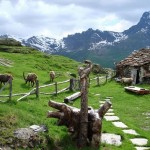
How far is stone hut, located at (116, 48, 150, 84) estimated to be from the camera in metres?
55.6

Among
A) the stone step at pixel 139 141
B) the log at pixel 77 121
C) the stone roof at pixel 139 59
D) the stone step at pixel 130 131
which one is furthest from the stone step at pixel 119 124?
the stone roof at pixel 139 59

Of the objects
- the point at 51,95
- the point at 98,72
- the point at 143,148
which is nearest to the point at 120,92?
the point at 51,95

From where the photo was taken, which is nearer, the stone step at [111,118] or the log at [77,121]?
the log at [77,121]

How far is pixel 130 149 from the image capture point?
1783 cm

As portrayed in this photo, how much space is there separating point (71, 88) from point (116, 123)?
15.4m

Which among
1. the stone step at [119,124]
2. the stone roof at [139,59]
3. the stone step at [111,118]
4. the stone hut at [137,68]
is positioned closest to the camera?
the stone step at [119,124]

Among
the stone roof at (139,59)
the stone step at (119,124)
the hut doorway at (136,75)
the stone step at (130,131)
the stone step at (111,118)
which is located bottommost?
the stone step at (130,131)

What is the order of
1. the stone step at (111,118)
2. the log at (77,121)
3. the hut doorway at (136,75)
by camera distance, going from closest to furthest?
the log at (77,121) < the stone step at (111,118) < the hut doorway at (136,75)

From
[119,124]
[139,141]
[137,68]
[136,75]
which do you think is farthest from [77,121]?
[137,68]

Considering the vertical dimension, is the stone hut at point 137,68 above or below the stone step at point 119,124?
above

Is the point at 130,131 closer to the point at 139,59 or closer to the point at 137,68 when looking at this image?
the point at 137,68

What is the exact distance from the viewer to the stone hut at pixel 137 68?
55.6 m

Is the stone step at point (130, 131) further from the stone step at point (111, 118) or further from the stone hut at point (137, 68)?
the stone hut at point (137, 68)

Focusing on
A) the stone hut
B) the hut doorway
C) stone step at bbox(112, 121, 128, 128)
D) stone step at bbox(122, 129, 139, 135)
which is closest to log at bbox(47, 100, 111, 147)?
stone step at bbox(122, 129, 139, 135)
